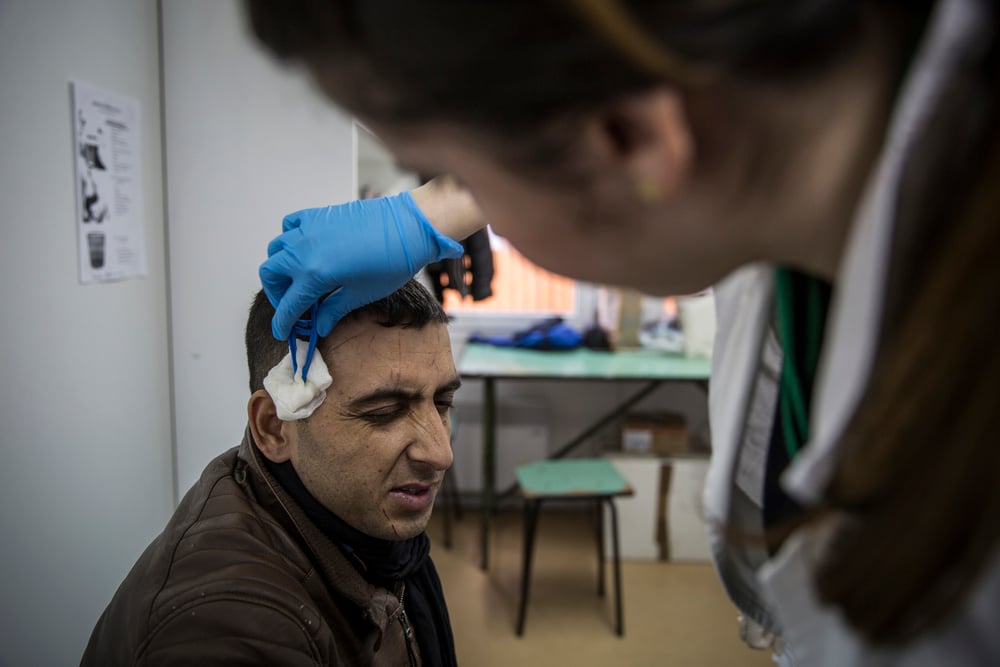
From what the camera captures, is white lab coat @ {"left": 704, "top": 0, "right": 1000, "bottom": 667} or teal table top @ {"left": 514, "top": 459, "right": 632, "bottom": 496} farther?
teal table top @ {"left": 514, "top": 459, "right": 632, "bottom": 496}

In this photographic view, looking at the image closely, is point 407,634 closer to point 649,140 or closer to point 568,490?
point 649,140

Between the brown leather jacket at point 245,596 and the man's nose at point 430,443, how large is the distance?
21cm

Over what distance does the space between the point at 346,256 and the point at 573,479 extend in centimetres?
196

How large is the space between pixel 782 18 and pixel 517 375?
2627 mm

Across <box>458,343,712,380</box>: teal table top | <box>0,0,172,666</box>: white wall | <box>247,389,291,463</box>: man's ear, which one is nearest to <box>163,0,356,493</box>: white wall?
<box>0,0,172,666</box>: white wall

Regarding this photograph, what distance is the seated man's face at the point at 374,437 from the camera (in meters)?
1.11

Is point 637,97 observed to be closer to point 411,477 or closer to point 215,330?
point 411,477

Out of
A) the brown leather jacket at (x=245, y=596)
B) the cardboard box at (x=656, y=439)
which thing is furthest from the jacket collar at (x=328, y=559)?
the cardboard box at (x=656, y=439)

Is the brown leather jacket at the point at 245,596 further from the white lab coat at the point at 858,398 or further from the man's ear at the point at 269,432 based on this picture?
the white lab coat at the point at 858,398

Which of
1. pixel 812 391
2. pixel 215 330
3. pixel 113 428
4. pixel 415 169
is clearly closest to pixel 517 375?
pixel 215 330

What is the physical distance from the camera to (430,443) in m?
1.15

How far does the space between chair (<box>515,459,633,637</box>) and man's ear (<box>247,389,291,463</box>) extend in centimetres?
161

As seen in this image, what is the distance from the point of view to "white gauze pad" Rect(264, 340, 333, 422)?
1065mm

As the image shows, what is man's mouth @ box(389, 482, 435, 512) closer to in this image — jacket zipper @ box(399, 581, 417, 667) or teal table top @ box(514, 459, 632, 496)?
jacket zipper @ box(399, 581, 417, 667)
